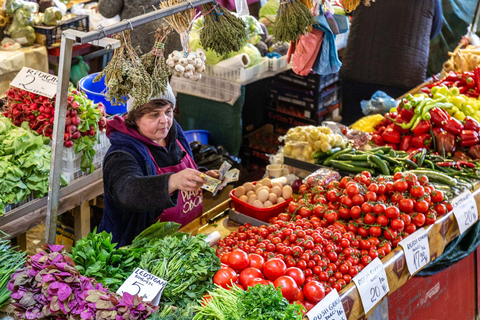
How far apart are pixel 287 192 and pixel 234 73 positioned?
6.85ft

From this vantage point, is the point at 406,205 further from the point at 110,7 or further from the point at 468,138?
the point at 110,7

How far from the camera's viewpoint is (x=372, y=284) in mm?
2514

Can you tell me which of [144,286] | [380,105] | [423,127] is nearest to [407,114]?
[423,127]

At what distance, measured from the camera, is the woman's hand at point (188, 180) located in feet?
8.33

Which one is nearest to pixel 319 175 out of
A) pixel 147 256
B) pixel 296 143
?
pixel 296 143

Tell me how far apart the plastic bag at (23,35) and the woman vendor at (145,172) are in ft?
11.3

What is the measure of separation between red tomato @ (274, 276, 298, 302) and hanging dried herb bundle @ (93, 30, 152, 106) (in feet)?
2.84

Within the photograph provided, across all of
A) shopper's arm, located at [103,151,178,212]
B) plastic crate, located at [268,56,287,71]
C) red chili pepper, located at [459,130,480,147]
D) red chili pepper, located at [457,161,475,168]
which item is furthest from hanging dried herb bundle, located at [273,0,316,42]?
plastic crate, located at [268,56,287,71]

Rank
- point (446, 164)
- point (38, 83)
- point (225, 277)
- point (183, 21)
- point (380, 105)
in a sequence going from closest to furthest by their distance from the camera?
point (225, 277), point (38, 83), point (183, 21), point (446, 164), point (380, 105)

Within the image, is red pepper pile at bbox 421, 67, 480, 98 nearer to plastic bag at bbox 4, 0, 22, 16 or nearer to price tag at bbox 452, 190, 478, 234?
price tag at bbox 452, 190, 478, 234

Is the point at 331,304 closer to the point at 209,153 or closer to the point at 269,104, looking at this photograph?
the point at 209,153

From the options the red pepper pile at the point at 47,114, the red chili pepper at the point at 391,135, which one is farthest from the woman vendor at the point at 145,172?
the red chili pepper at the point at 391,135

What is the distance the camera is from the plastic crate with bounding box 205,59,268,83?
518cm

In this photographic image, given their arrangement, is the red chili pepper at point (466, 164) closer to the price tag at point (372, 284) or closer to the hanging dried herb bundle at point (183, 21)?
the price tag at point (372, 284)
